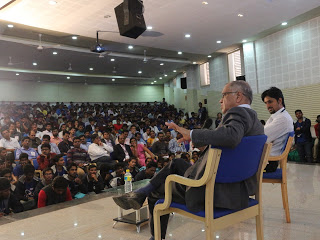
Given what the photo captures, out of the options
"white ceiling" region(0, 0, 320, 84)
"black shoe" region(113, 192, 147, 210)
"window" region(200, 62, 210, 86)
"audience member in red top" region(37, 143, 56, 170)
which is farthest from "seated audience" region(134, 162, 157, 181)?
"window" region(200, 62, 210, 86)

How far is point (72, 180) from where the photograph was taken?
13.2 ft

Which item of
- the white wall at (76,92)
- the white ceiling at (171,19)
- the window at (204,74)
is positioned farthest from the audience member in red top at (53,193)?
the white wall at (76,92)

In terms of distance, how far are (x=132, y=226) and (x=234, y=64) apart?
10291mm

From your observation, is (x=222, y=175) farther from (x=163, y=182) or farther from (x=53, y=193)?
(x=53, y=193)

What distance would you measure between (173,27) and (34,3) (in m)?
3.61

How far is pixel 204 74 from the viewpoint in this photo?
45.6ft

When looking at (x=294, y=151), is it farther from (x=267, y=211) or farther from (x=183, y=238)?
(x=183, y=238)

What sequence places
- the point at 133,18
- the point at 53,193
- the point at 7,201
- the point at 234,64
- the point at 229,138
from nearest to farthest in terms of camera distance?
the point at 229,138
the point at 7,201
the point at 53,193
the point at 133,18
the point at 234,64

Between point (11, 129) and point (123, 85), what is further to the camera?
point (123, 85)

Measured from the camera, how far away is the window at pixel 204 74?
13691 mm

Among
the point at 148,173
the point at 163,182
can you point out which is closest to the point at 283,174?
the point at 163,182

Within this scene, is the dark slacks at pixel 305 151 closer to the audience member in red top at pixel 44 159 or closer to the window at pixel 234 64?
the window at pixel 234 64

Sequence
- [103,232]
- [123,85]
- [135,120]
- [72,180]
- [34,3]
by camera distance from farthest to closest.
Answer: [123,85]
[135,120]
[34,3]
[72,180]
[103,232]

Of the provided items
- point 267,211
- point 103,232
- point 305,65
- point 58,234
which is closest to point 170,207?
point 103,232
